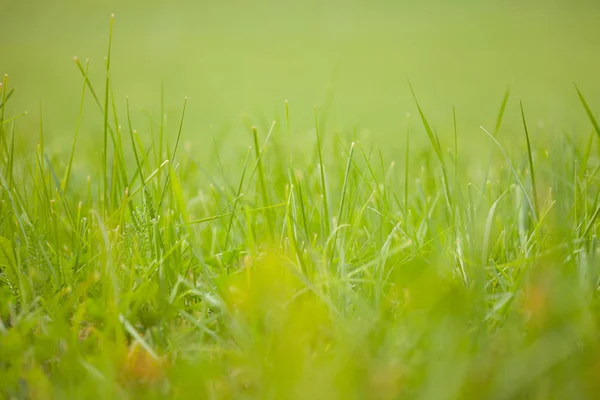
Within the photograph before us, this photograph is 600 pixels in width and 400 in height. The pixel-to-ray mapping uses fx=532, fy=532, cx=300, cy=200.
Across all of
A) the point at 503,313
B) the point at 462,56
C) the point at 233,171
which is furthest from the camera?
the point at 462,56

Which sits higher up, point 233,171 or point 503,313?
point 503,313

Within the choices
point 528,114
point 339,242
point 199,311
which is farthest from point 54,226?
point 528,114

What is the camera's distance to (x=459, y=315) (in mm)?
580

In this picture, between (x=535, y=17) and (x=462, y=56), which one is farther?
(x=535, y=17)

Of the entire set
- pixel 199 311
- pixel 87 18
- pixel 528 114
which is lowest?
pixel 528 114

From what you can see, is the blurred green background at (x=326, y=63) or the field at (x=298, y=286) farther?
the blurred green background at (x=326, y=63)

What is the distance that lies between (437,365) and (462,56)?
497 cm

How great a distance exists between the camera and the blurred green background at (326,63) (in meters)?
3.51

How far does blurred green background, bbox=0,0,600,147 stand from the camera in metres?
3.51

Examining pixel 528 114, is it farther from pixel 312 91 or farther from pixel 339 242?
pixel 339 242

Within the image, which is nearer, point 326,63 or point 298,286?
point 298,286

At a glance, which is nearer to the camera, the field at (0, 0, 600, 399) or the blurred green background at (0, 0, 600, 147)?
the field at (0, 0, 600, 399)

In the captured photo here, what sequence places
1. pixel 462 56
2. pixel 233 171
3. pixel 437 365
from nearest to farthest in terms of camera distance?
pixel 437 365 < pixel 233 171 < pixel 462 56

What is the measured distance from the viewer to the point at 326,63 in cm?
489
